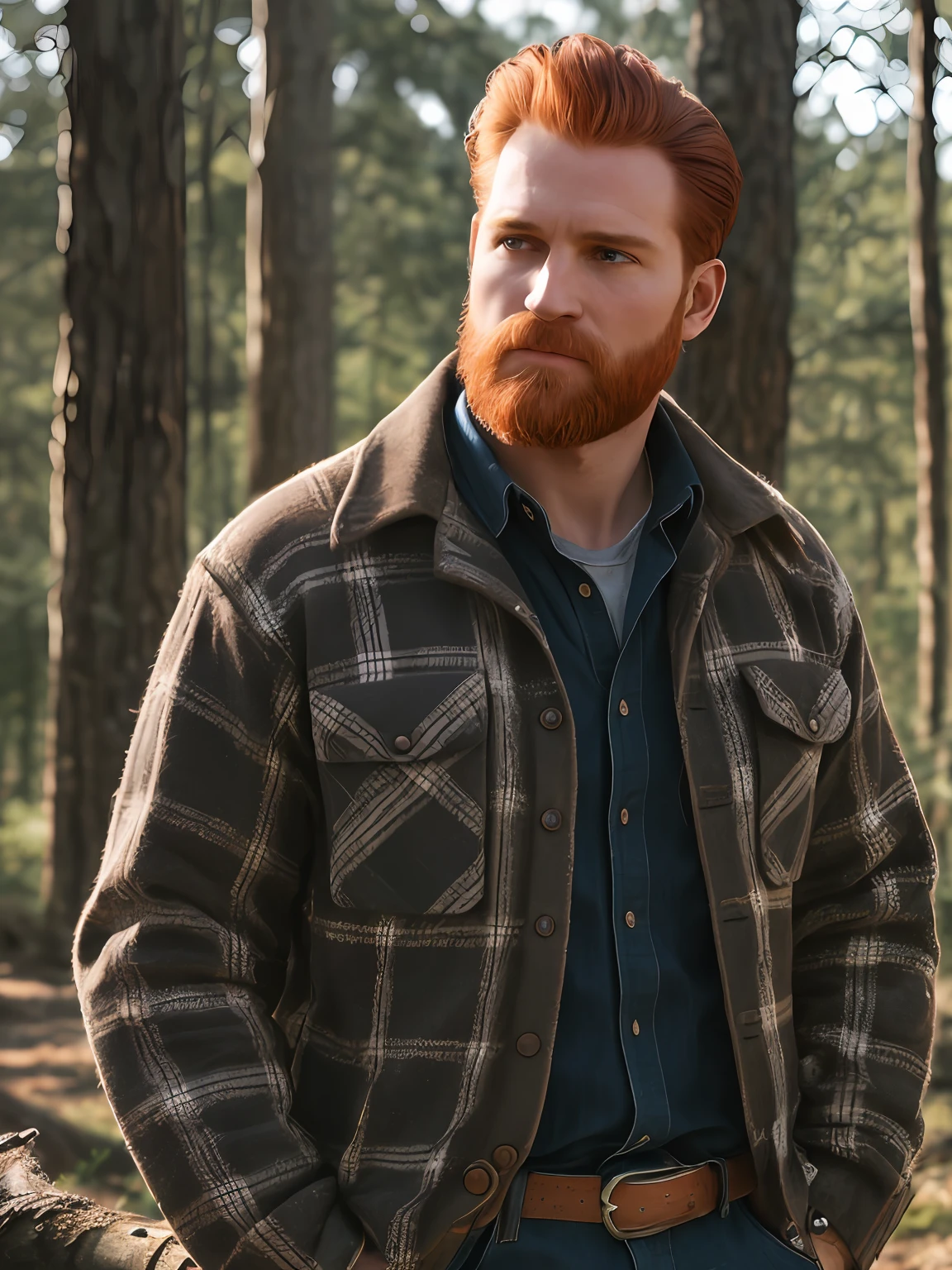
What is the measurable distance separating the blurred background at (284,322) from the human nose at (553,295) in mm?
3667

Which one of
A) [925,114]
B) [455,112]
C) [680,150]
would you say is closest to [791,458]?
[455,112]

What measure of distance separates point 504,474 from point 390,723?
21.2 inches

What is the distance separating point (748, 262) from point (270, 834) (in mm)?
4446

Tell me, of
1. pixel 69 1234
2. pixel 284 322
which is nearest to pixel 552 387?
pixel 69 1234

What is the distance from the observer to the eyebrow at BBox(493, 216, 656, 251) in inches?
93.3

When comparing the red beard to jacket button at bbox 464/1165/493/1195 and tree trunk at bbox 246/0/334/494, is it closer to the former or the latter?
jacket button at bbox 464/1165/493/1195

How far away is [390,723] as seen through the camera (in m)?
2.26

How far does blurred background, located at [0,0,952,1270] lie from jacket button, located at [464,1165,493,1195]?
3.83m

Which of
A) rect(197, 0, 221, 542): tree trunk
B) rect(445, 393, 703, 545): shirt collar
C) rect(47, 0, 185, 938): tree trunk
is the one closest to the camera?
rect(445, 393, 703, 545): shirt collar

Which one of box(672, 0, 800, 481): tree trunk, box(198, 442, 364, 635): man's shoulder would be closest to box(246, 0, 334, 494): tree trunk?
box(672, 0, 800, 481): tree trunk

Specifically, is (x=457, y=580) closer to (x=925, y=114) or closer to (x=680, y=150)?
(x=680, y=150)

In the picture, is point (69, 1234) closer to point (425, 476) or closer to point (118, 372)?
point (425, 476)

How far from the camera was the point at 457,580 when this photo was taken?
231cm

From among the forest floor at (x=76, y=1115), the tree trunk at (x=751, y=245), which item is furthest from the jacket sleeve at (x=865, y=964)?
the forest floor at (x=76, y=1115)
